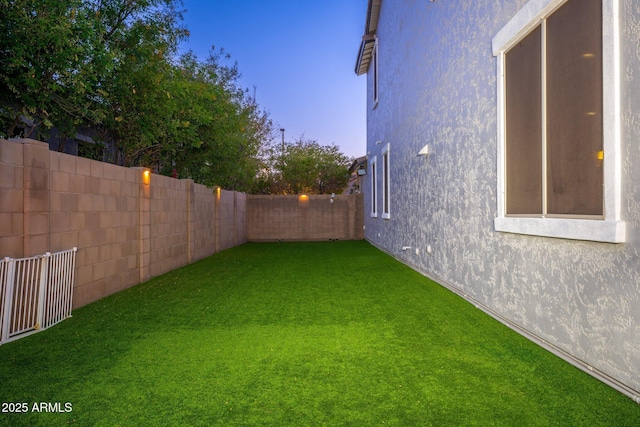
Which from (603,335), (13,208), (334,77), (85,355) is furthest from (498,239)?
(334,77)

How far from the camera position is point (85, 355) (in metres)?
3.32

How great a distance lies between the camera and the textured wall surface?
8.29ft

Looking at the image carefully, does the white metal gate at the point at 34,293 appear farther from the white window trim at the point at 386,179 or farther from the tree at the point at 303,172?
the tree at the point at 303,172

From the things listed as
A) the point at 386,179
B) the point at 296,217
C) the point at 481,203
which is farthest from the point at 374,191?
the point at 481,203

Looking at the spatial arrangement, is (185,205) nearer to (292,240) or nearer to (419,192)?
(419,192)

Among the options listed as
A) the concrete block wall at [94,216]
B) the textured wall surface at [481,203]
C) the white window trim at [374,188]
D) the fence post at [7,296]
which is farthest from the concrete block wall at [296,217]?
the fence post at [7,296]

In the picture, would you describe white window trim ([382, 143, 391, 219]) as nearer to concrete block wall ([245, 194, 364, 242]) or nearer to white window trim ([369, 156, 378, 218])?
white window trim ([369, 156, 378, 218])

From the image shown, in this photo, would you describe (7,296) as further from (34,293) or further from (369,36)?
(369,36)

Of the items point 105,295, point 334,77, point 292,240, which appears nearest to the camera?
point 105,295

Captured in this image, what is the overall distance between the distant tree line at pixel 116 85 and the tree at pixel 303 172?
767 cm

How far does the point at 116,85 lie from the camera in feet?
21.1

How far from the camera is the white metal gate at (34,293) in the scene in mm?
3598

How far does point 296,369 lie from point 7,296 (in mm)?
2688

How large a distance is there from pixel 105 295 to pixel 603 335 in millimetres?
5661
